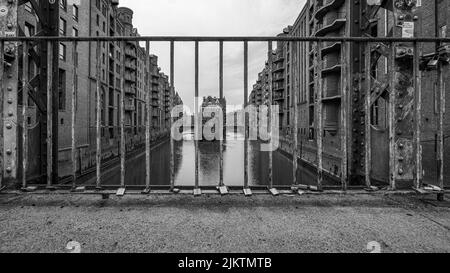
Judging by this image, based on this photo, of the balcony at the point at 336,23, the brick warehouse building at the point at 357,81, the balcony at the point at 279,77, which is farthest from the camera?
the balcony at the point at 279,77

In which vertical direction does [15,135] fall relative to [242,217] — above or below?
above

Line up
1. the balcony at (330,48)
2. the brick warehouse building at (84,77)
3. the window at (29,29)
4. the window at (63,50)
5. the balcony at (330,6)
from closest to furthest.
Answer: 1. the window at (29,29)
2. the brick warehouse building at (84,77)
3. the balcony at (330,48)
4. the window at (63,50)
5. the balcony at (330,6)

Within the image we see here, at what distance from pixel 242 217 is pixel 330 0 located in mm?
33599

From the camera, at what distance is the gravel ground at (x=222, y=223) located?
2629 millimetres

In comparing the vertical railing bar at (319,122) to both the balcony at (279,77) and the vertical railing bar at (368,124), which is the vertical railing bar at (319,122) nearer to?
the vertical railing bar at (368,124)

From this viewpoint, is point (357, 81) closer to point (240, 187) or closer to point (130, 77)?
point (240, 187)

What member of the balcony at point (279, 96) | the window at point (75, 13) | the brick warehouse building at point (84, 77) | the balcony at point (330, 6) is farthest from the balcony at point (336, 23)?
the balcony at point (279, 96)

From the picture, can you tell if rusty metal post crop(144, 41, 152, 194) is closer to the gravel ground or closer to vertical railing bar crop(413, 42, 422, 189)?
the gravel ground

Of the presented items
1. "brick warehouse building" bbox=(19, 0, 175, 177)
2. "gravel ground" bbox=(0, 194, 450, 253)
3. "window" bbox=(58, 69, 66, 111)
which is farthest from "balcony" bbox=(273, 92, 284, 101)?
"gravel ground" bbox=(0, 194, 450, 253)

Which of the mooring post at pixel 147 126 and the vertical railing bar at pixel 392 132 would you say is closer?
the vertical railing bar at pixel 392 132

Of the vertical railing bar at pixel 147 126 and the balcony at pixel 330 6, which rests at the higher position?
the balcony at pixel 330 6

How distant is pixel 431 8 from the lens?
16.6 m
